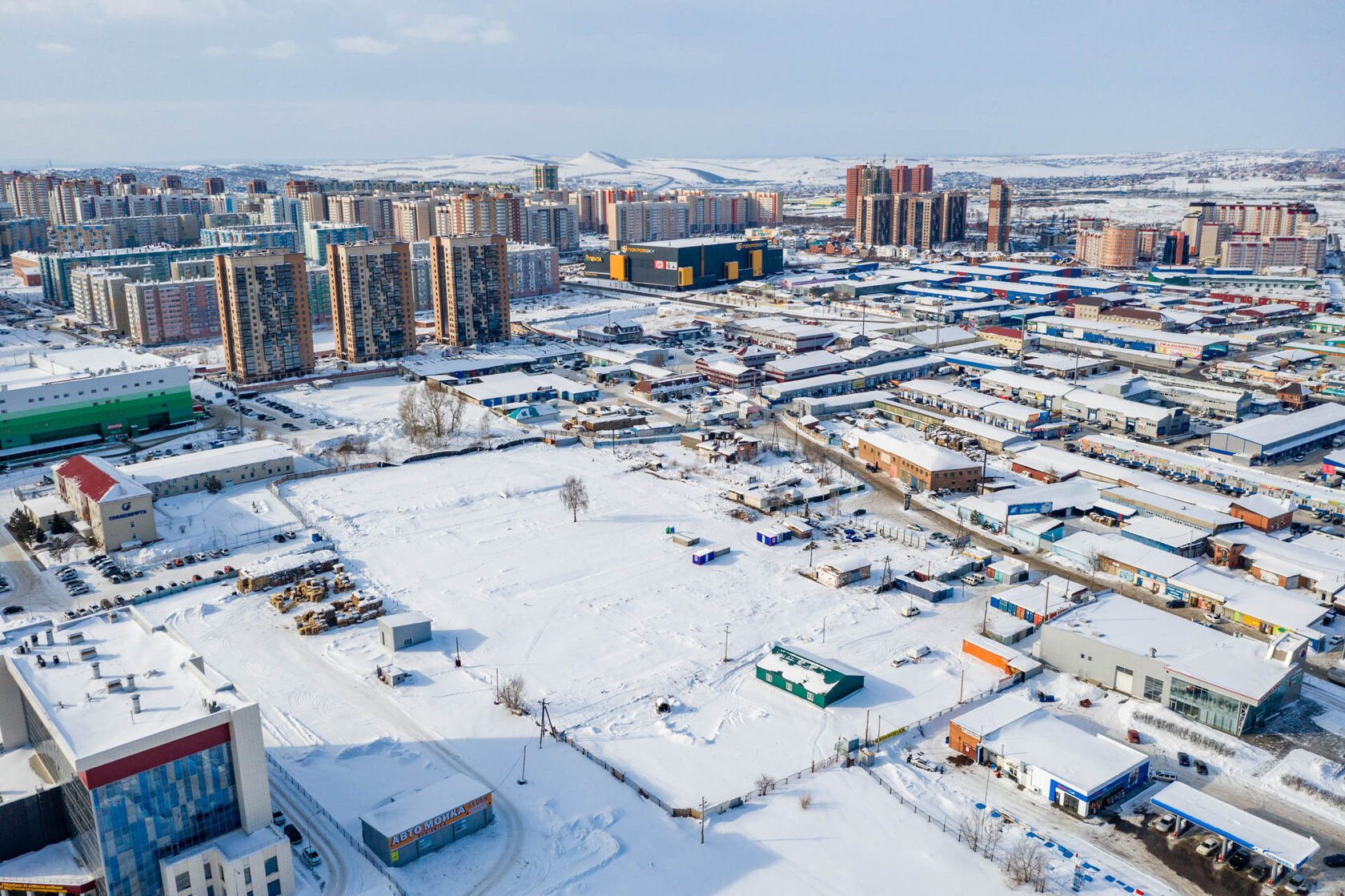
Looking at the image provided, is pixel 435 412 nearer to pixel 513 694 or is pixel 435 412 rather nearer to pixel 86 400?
pixel 86 400

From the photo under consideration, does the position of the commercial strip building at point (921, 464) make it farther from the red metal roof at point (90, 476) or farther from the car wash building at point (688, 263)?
the car wash building at point (688, 263)

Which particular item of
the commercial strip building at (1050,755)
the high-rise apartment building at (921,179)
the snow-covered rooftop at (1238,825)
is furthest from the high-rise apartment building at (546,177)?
the snow-covered rooftop at (1238,825)

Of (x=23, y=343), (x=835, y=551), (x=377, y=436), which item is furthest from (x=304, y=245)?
(x=835, y=551)

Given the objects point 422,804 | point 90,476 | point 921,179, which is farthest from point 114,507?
point 921,179

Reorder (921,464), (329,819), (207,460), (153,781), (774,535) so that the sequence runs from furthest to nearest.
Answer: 1. (207,460)
2. (921,464)
3. (774,535)
4. (329,819)
5. (153,781)

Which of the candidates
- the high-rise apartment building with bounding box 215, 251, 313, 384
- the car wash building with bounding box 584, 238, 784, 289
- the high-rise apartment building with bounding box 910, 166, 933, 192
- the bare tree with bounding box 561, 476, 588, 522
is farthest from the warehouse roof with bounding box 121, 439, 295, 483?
the high-rise apartment building with bounding box 910, 166, 933, 192

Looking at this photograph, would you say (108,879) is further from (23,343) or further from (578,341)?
(23,343)
